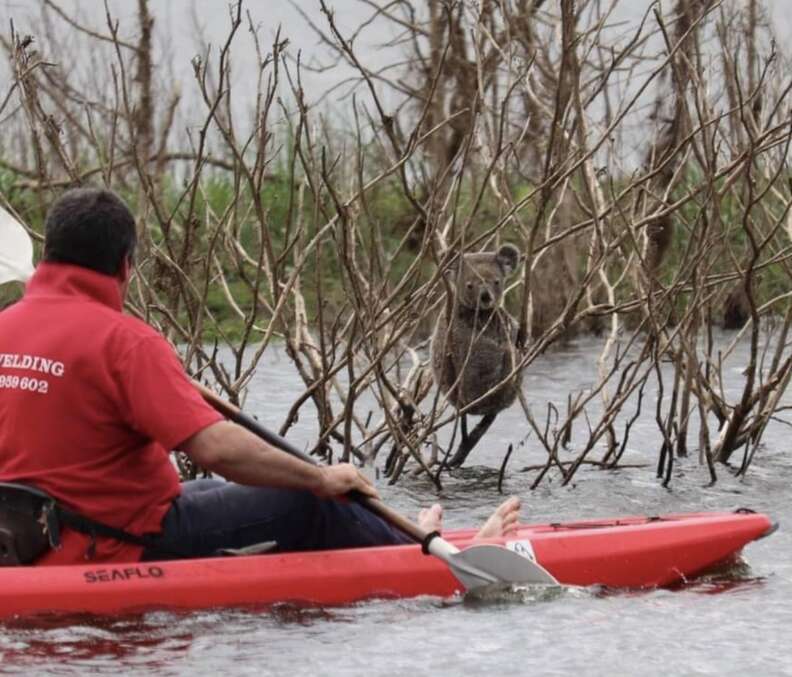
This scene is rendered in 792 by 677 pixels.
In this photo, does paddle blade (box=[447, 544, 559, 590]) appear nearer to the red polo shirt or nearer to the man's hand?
the man's hand

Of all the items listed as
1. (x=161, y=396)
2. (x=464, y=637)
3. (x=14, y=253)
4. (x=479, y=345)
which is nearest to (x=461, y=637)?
(x=464, y=637)

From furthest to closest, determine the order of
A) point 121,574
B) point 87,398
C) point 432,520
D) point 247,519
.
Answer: point 432,520 → point 247,519 → point 121,574 → point 87,398

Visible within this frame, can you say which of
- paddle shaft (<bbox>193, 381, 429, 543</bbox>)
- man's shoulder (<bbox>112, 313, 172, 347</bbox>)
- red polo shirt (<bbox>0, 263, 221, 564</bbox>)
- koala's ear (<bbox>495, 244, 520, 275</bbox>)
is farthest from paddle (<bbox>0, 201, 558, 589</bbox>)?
koala's ear (<bbox>495, 244, 520, 275</bbox>)

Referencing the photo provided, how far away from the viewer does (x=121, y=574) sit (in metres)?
6.51

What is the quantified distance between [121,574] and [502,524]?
1.55 m

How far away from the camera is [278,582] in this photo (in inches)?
265

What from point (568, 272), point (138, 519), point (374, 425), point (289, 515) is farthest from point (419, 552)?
point (568, 272)

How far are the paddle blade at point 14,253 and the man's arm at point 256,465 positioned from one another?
5.85 ft

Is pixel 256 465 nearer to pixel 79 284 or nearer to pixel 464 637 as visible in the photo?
pixel 79 284

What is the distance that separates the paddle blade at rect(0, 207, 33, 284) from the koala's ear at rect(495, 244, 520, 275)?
168 inches

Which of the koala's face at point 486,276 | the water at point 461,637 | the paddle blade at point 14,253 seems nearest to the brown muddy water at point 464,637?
the water at point 461,637

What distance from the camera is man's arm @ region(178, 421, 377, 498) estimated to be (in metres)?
6.12

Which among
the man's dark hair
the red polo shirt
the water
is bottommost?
the water

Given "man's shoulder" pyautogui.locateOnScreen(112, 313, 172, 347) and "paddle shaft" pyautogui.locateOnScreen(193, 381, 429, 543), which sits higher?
"man's shoulder" pyautogui.locateOnScreen(112, 313, 172, 347)
